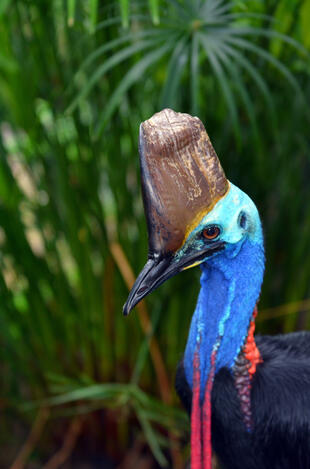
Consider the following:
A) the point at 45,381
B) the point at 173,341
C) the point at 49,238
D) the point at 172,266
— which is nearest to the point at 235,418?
the point at 172,266

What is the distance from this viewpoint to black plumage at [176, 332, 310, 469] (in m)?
1.09

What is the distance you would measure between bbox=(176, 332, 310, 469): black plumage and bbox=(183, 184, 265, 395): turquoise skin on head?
0.06 meters

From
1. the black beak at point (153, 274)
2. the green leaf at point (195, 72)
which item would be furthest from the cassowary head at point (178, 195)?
the green leaf at point (195, 72)

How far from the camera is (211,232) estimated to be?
916mm

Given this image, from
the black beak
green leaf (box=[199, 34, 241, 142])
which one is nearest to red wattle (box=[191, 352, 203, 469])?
the black beak

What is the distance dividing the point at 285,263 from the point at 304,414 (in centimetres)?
65

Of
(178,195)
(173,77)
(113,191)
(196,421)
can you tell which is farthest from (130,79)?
(196,421)

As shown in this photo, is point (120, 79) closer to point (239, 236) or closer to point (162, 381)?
point (239, 236)

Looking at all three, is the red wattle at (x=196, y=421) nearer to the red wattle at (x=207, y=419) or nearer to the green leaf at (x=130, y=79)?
the red wattle at (x=207, y=419)

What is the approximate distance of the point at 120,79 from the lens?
1435 mm

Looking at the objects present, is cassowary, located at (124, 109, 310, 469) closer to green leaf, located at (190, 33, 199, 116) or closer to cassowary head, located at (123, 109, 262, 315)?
cassowary head, located at (123, 109, 262, 315)

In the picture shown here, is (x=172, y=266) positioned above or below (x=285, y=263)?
above

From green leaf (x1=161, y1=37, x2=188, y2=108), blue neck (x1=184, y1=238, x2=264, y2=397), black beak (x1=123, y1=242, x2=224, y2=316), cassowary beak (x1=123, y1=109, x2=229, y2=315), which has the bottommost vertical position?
blue neck (x1=184, y1=238, x2=264, y2=397)

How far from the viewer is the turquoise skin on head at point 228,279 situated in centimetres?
92
